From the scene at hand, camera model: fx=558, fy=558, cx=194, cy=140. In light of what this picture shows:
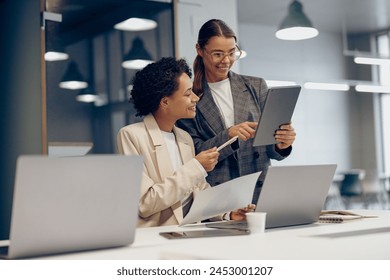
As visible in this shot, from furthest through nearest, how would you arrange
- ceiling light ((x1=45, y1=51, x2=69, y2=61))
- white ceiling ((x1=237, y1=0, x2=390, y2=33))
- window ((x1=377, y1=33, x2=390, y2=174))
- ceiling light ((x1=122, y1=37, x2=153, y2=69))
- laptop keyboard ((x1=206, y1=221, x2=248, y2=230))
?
window ((x1=377, y1=33, x2=390, y2=174)) < white ceiling ((x1=237, y1=0, x2=390, y2=33)) < ceiling light ((x1=122, y1=37, x2=153, y2=69)) < ceiling light ((x1=45, y1=51, x2=69, y2=61)) < laptop keyboard ((x1=206, y1=221, x2=248, y2=230))

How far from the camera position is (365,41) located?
36.2ft

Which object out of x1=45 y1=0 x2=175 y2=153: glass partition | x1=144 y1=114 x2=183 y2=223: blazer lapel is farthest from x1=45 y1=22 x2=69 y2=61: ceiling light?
x1=144 y1=114 x2=183 y2=223: blazer lapel

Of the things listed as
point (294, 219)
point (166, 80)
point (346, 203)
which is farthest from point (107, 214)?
point (346, 203)

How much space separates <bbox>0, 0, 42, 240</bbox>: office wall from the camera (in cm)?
378

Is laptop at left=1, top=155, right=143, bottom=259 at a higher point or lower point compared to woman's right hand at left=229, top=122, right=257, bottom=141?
lower

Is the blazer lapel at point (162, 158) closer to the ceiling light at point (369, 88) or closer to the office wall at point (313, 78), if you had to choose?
the office wall at point (313, 78)

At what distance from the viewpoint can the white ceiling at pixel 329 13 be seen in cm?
866

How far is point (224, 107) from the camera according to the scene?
2707 millimetres

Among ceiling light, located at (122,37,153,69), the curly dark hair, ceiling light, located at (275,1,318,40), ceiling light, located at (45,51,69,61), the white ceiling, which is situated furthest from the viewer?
the white ceiling

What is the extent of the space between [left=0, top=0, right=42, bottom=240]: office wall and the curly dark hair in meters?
1.42

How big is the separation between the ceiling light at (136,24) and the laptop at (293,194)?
7.82ft

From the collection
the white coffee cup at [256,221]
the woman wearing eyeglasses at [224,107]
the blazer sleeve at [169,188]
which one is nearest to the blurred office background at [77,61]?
the woman wearing eyeglasses at [224,107]

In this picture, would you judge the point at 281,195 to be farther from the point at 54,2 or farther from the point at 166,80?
the point at 54,2

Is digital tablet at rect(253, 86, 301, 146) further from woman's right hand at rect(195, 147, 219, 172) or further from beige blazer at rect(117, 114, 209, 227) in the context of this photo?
beige blazer at rect(117, 114, 209, 227)
